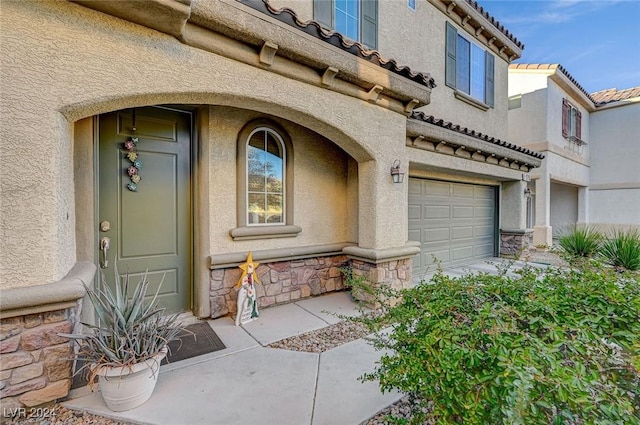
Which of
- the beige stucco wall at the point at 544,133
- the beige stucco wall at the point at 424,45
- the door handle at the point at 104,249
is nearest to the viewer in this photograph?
the door handle at the point at 104,249

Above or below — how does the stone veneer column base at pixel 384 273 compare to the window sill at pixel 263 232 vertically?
below

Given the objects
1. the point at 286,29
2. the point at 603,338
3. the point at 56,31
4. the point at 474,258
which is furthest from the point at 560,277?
the point at 474,258

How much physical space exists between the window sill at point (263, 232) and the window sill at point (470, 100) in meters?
6.48

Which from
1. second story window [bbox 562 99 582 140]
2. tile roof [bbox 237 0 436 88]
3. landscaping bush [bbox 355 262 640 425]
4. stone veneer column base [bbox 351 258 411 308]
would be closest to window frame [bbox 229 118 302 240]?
stone veneer column base [bbox 351 258 411 308]

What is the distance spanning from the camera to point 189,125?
427 centimetres

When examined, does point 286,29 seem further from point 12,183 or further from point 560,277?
point 560,277

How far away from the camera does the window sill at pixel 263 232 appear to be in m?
4.34

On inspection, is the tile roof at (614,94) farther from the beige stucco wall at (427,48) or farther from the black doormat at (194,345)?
the black doormat at (194,345)

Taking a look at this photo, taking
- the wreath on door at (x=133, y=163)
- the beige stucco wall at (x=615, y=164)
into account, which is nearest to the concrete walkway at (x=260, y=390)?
the wreath on door at (x=133, y=163)

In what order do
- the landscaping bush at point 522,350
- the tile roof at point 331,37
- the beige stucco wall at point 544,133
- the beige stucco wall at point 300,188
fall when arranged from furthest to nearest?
the beige stucco wall at point 544,133 < the beige stucco wall at point 300,188 < the tile roof at point 331,37 < the landscaping bush at point 522,350

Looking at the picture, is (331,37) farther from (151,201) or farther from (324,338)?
(324,338)

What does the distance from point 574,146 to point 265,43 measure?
16291 millimetres

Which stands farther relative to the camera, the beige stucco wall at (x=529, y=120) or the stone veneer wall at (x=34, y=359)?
the beige stucco wall at (x=529, y=120)

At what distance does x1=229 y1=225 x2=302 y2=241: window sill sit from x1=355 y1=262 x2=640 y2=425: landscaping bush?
2.78 meters
